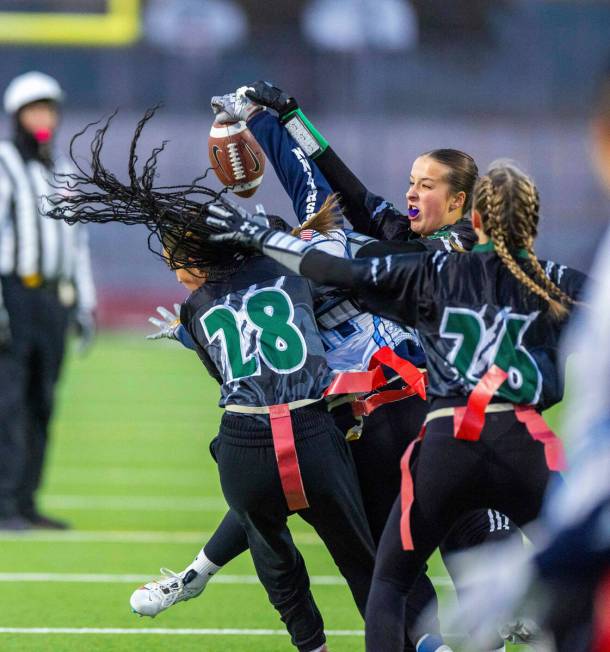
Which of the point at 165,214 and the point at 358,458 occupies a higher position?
the point at 165,214

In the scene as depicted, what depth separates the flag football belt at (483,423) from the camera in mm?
3482

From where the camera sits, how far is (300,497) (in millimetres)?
3914

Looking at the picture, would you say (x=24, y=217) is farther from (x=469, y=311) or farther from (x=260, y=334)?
(x=469, y=311)

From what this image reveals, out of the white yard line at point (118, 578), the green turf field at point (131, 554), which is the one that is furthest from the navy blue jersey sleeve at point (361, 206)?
the white yard line at point (118, 578)

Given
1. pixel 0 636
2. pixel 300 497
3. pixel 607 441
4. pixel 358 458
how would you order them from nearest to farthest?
pixel 607 441 → pixel 300 497 → pixel 358 458 → pixel 0 636

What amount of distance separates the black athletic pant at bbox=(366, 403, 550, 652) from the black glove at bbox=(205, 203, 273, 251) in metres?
0.71

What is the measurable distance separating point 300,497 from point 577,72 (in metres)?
25.9

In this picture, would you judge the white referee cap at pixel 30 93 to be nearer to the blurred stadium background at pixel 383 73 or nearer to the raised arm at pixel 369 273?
the raised arm at pixel 369 273

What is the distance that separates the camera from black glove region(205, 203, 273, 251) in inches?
148

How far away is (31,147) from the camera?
768 centimetres

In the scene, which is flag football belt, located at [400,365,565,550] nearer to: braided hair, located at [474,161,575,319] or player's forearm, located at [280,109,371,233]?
braided hair, located at [474,161,575,319]

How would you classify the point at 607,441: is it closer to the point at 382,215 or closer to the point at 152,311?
the point at 382,215

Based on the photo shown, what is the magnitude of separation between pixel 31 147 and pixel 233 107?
3.54m

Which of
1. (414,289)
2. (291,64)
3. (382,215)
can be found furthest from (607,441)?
(291,64)
